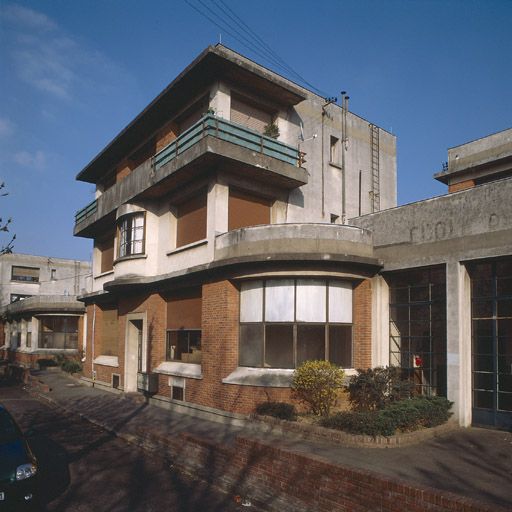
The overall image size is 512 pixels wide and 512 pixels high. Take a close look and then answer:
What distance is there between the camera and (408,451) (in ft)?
33.6

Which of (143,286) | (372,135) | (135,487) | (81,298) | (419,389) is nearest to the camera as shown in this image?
(135,487)

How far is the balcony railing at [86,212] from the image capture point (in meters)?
25.2

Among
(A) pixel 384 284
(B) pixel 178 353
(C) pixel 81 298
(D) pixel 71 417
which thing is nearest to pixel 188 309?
(B) pixel 178 353

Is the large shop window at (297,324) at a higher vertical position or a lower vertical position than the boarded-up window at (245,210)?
lower

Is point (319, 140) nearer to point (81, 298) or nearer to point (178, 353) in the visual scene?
point (178, 353)

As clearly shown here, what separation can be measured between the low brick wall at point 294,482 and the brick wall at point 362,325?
6432 millimetres

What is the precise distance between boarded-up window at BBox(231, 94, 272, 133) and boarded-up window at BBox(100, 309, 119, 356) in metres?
11.6

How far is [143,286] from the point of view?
2009 cm

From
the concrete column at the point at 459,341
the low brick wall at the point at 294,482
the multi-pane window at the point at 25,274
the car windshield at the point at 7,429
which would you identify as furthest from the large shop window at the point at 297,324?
the multi-pane window at the point at 25,274

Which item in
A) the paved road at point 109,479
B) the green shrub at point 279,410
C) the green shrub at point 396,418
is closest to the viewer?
the paved road at point 109,479

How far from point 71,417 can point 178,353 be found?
4.15 metres

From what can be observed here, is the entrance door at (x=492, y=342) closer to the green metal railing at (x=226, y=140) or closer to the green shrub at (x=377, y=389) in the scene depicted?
the green shrub at (x=377, y=389)

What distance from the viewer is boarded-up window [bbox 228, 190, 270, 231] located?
16672 mm

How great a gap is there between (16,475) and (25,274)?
180 feet
